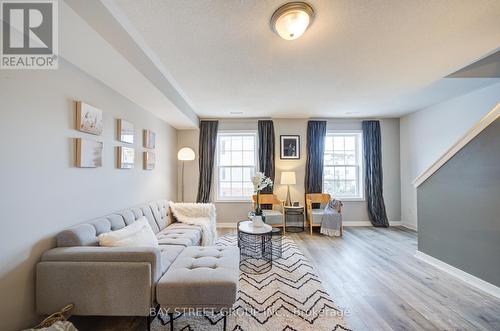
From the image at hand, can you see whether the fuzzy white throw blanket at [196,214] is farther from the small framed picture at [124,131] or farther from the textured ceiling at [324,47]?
the textured ceiling at [324,47]

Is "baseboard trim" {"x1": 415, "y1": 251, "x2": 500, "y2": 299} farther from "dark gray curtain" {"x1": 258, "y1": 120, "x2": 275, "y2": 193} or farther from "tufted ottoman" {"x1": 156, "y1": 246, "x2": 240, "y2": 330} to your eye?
"dark gray curtain" {"x1": 258, "y1": 120, "x2": 275, "y2": 193}

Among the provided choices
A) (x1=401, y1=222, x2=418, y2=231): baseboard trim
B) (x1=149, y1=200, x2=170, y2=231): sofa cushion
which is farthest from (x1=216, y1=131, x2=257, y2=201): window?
(x1=401, y1=222, x2=418, y2=231): baseboard trim

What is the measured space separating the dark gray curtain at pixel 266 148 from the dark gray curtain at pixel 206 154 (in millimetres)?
1067

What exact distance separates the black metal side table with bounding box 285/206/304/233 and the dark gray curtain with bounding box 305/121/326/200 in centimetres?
58

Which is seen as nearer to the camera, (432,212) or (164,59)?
(164,59)

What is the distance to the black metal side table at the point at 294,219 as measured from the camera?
4537mm

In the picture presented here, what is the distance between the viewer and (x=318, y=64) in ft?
8.09

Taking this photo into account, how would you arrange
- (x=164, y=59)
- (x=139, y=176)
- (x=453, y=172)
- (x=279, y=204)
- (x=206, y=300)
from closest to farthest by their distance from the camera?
(x=206, y=300) < (x=164, y=59) < (x=453, y=172) < (x=139, y=176) < (x=279, y=204)

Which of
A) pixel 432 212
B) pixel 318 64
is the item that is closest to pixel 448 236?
pixel 432 212

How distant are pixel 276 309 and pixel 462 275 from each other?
2.26m

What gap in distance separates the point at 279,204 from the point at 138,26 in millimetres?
3999

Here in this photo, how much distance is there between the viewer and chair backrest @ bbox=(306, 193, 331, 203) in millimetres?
4762

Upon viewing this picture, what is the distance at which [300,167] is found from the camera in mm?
4996

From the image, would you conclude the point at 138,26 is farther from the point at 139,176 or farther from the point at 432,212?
the point at 432,212
